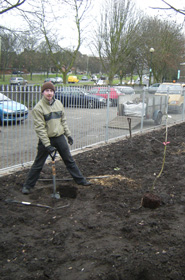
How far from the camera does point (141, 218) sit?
13.7 feet

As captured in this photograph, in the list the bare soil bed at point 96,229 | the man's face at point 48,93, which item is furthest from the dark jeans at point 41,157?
the man's face at point 48,93

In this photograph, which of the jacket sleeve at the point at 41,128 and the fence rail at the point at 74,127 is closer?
the jacket sleeve at the point at 41,128

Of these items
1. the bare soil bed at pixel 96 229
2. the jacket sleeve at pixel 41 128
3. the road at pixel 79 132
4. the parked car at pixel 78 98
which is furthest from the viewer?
the parked car at pixel 78 98

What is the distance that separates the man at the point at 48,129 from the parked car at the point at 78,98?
2.43 meters

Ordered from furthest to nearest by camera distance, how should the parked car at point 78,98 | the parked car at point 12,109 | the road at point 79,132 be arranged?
the parked car at point 78,98
the road at point 79,132
the parked car at point 12,109

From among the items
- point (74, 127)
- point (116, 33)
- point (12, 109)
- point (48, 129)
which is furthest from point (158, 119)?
point (116, 33)

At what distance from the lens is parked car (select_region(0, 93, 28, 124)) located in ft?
19.4

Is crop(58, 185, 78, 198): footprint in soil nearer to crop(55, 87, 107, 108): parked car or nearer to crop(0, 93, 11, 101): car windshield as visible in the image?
crop(0, 93, 11, 101): car windshield

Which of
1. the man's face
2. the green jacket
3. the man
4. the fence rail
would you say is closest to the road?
the fence rail

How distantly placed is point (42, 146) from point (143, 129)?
25.7 feet

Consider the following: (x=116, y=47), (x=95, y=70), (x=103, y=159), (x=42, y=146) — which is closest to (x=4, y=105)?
(x=42, y=146)

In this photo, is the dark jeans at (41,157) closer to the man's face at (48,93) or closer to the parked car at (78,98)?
the man's face at (48,93)

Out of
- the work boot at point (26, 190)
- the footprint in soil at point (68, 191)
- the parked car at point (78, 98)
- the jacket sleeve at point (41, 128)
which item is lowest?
the footprint in soil at point (68, 191)

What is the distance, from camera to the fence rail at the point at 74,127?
645 cm
